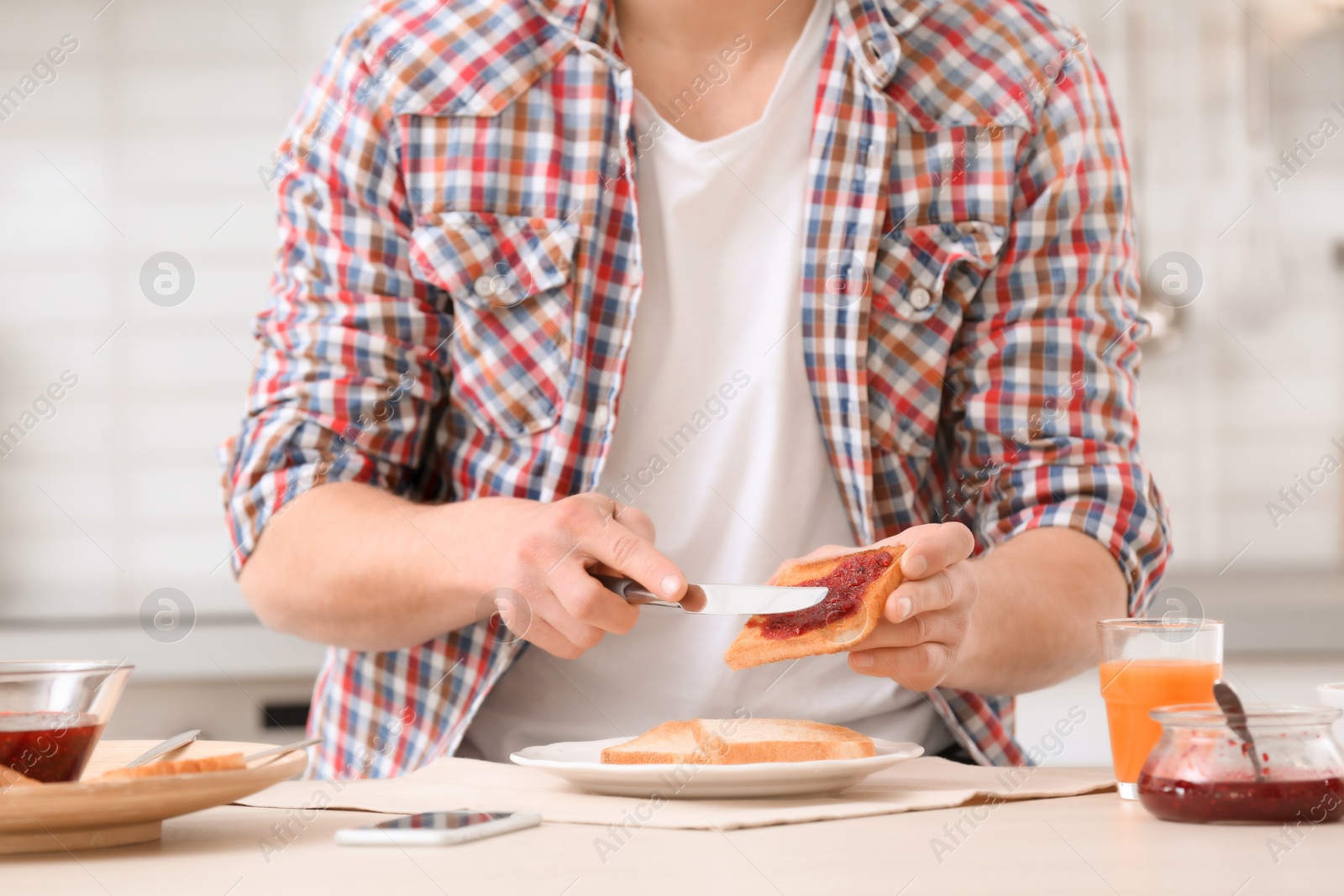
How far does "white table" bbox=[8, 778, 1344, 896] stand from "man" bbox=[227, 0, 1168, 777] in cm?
48

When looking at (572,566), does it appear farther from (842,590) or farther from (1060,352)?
(1060,352)

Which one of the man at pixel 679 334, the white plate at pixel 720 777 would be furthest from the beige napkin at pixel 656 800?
the man at pixel 679 334

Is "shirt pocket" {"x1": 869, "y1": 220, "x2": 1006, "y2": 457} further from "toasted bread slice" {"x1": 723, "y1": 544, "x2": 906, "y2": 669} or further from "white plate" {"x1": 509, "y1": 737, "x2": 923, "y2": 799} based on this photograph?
"white plate" {"x1": 509, "y1": 737, "x2": 923, "y2": 799}

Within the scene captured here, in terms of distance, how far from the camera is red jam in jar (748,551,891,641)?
41.8 inches

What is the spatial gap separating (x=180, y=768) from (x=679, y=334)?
2.43 ft

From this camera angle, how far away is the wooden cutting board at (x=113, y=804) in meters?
0.75

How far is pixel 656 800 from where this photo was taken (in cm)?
94

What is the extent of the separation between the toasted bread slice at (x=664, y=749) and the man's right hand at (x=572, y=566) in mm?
111

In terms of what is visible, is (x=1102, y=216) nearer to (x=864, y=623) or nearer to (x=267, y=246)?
(x=864, y=623)

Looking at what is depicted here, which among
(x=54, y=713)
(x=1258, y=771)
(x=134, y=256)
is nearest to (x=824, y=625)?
(x=1258, y=771)

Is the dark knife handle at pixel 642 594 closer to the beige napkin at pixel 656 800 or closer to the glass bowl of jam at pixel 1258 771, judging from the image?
the beige napkin at pixel 656 800

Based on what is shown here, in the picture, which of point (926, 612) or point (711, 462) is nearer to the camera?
point (926, 612)

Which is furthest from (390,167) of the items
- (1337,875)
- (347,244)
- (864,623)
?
(1337,875)

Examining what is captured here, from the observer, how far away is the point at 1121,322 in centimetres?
147
